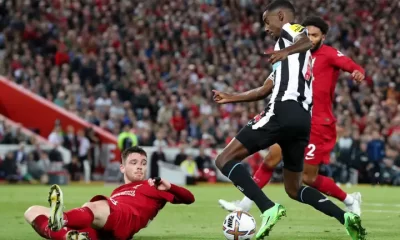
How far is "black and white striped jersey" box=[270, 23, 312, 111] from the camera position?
8367 mm

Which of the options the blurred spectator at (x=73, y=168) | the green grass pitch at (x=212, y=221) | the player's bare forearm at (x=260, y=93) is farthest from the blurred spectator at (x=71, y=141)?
the player's bare forearm at (x=260, y=93)

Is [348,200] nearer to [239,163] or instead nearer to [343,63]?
[343,63]

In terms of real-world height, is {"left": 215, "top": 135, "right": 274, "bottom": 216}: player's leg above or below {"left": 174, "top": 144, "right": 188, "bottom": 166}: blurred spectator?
above

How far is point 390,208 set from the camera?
14.4m

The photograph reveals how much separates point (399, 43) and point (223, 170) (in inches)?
954

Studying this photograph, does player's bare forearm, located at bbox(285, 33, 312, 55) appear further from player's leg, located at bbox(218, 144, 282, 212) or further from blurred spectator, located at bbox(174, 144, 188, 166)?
blurred spectator, located at bbox(174, 144, 188, 166)

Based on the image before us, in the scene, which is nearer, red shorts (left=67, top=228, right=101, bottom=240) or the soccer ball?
red shorts (left=67, top=228, right=101, bottom=240)

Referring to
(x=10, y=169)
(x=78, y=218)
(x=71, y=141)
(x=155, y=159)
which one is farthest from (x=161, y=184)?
(x=71, y=141)

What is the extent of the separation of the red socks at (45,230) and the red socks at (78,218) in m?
0.11

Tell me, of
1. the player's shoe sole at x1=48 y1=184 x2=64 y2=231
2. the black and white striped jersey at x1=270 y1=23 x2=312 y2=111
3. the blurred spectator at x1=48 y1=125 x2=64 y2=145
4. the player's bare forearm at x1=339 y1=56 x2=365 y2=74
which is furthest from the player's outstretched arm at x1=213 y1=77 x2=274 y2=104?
the blurred spectator at x1=48 y1=125 x2=64 y2=145

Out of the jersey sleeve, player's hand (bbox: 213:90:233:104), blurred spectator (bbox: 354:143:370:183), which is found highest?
the jersey sleeve

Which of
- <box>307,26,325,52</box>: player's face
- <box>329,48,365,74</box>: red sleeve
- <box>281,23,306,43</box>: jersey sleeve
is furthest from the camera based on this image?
<box>307,26,325,52</box>: player's face

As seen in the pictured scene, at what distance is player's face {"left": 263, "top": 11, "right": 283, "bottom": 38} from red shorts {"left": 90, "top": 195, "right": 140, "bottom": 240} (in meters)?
2.11

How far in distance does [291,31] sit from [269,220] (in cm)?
175
